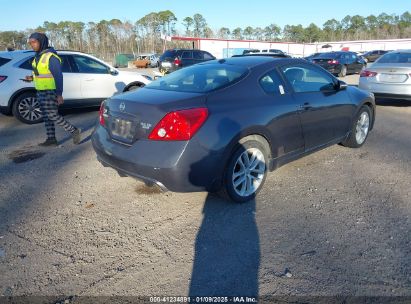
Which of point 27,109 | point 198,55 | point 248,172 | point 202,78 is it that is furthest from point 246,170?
point 198,55

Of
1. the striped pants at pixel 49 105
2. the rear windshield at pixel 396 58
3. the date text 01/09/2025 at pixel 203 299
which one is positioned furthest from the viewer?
the rear windshield at pixel 396 58

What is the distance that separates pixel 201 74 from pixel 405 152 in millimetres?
3620

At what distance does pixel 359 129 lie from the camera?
18.6ft

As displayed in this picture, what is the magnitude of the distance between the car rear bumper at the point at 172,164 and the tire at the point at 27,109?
5.06 metres

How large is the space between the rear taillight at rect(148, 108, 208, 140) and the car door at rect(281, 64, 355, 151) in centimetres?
161

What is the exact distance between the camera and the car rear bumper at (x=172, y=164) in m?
3.17

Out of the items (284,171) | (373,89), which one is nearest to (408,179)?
(284,171)

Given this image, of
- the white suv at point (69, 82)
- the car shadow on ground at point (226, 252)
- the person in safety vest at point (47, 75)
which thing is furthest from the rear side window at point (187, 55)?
the car shadow on ground at point (226, 252)

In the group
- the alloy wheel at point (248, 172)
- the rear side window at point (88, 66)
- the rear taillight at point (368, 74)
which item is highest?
the rear side window at point (88, 66)

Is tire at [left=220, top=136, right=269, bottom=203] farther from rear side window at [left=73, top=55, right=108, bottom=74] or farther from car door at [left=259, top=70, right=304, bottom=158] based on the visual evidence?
rear side window at [left=73, top=55, right=108, bottom=74]

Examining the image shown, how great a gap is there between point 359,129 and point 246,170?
113 inches

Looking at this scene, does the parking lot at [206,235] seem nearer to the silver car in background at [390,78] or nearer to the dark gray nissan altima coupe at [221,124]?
the dark gray nissan altima coupe at [221,124]

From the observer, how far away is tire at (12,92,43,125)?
745 cm

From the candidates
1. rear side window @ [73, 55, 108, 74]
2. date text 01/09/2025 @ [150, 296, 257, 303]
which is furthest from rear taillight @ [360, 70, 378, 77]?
date text 01/09/2025 @ [150, 296, 257, 303]
